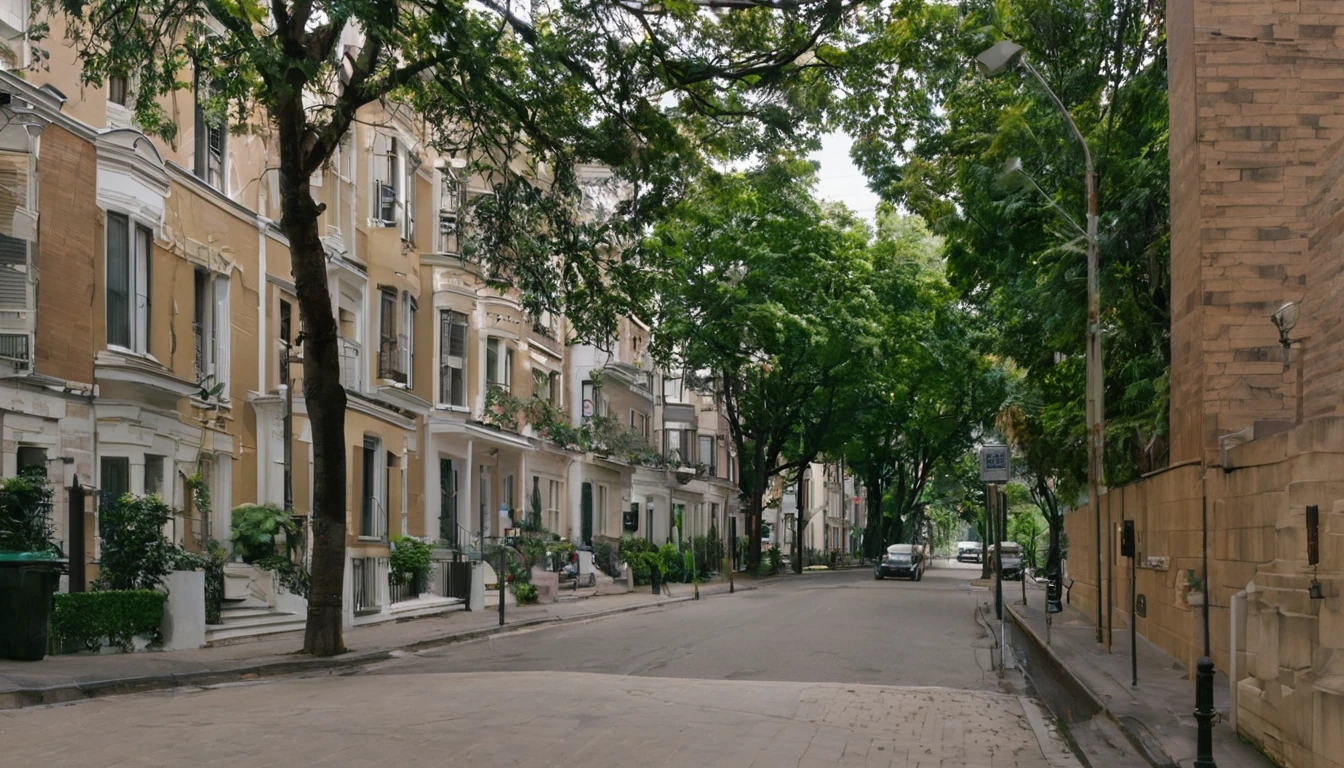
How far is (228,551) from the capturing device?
78.6 feet

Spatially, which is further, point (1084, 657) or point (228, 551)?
point (228, 551)

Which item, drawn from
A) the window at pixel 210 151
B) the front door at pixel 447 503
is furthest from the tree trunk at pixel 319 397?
the front door at pixel 447 503

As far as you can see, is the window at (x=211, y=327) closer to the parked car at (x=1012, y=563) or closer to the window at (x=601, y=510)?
the window at (x=601, y=510)

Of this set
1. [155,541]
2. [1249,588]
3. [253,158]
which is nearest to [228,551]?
[155,541]

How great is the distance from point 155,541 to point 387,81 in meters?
7.02

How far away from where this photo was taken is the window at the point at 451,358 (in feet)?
117

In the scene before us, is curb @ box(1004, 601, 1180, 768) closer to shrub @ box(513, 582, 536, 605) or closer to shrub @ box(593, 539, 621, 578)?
shrub @ box(513, 582, 536, 605)

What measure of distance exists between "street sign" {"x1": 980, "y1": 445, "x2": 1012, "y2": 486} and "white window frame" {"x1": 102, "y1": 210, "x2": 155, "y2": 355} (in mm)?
13000

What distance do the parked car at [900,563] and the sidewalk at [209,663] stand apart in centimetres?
2848

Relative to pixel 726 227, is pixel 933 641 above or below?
below

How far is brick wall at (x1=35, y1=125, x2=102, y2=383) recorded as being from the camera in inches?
752

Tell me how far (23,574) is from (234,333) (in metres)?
9.83

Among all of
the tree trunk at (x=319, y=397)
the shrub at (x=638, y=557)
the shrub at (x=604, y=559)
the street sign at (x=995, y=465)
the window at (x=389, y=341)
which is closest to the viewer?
the tree trunk at (x=319, y=397)

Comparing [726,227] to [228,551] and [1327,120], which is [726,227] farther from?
[1327,120]
